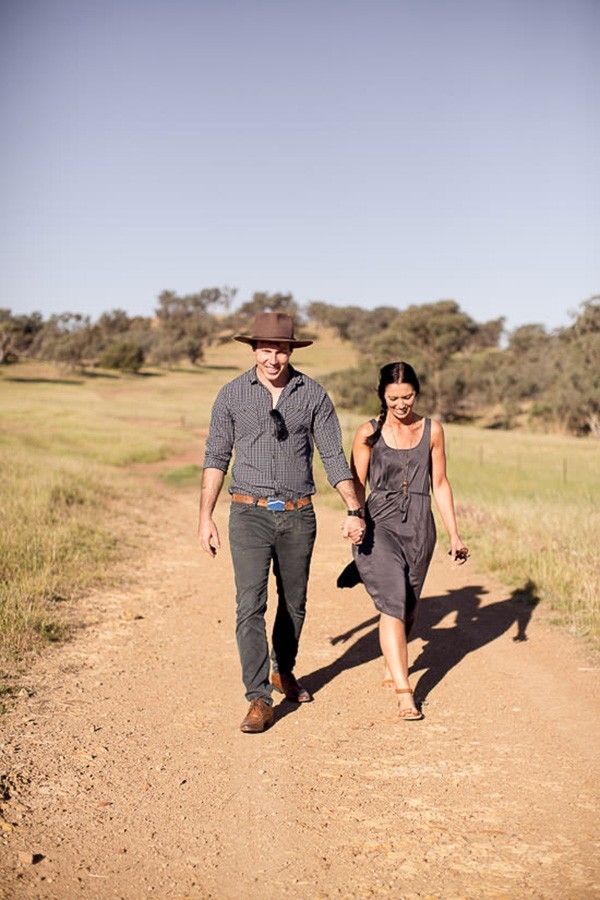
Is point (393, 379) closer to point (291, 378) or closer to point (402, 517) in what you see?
point (291, 378)

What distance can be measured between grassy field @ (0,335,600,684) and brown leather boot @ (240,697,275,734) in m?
2.07

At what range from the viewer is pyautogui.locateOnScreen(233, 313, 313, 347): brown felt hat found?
547cm

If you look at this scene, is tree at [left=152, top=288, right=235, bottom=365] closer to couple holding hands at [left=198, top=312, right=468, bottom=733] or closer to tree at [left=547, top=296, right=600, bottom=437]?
tree at [left=547, top=296, right=600, bottom=437]

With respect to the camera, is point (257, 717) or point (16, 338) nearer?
point (257, 717)

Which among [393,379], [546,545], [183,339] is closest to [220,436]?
[393,379]

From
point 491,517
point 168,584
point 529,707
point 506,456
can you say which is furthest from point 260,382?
point 506,456

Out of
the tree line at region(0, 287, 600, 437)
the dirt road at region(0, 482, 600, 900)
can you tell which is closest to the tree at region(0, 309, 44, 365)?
the tree line at region(0, 287, 600, 437)

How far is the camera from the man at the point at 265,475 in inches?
218

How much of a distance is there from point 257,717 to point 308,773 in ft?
2.17

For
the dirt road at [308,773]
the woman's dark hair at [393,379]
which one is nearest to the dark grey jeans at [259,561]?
the dirt road at [308,773]

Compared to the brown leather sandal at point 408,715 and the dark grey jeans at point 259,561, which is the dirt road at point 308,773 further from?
the dark grey jeans at point 259,561

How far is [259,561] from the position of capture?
5629mm

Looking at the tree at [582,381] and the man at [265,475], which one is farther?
the tree at [582,381]

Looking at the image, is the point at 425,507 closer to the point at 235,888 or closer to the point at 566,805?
the point at 566,805
